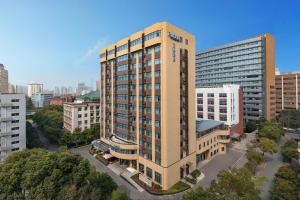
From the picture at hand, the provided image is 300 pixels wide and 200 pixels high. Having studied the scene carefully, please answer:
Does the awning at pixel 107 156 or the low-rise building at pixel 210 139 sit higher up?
the low-rise building at pixel 210 139

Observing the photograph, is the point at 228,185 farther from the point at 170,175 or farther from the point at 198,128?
the point at 198,128

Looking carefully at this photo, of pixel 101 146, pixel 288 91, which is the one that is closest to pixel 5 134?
pixel 101 146

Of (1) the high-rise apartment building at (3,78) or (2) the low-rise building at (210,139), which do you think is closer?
(2) the low-rise building at (210,139)

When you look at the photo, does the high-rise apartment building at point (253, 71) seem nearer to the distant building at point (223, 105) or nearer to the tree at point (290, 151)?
the distant building at point (223, 105)

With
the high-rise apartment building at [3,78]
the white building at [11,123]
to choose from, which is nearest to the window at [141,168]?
the white building at [11,123]

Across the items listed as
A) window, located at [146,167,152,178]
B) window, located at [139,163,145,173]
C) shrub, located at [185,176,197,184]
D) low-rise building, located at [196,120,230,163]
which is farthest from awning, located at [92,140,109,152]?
low-rise building, located at [196,120,230,163]

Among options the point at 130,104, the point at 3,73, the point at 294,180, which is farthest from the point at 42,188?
the point at 3,73

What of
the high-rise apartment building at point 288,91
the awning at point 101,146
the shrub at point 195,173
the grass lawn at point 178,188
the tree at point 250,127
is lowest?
the grass lawn at point 178,188
